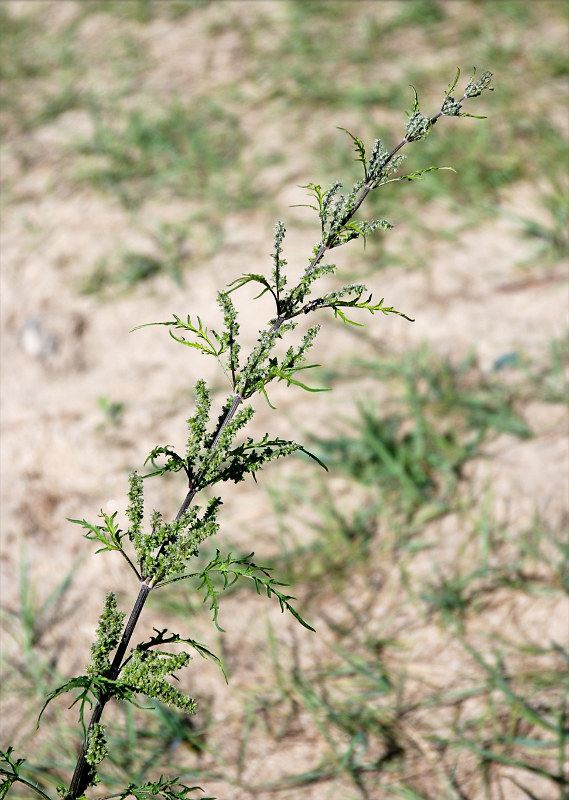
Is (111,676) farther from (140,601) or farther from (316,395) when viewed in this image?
(316,395)

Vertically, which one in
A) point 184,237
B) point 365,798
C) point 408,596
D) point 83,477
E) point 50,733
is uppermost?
point 184,237

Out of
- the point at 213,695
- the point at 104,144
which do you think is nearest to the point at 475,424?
the point at 213,695

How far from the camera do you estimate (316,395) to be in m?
3.39

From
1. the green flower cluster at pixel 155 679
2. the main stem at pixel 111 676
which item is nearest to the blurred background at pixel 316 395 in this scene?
the main stem at pixel 111 676

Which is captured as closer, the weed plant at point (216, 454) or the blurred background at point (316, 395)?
the weed plant at point (216, 454)

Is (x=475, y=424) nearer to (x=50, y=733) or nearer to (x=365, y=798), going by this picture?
(x=365, y=798)

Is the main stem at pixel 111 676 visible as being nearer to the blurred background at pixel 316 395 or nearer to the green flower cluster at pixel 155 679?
the green flower cluster at pixel 155 679

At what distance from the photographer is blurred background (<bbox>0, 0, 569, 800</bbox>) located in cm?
234

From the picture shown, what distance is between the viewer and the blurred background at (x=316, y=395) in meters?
2.34

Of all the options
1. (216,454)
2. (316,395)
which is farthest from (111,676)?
(316,395)

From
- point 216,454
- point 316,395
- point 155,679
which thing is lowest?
point 155,679

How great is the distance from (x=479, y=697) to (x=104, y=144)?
3580 mm

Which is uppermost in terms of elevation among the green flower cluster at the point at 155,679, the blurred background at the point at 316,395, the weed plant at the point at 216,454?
the blurred background at the point at 316,395

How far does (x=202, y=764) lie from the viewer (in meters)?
2.27
